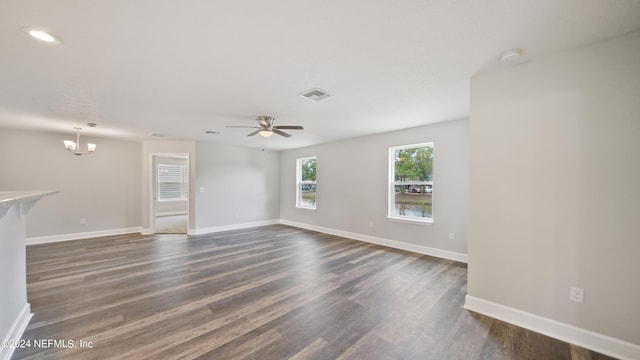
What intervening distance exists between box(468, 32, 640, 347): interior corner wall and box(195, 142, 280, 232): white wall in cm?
572

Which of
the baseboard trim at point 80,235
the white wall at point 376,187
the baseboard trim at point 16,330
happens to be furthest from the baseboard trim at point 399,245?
the baseboard trim at point 16,330

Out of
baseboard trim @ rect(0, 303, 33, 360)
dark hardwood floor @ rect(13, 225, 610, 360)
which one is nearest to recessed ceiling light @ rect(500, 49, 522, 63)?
dark hardwood floor @ rect(13, 225, 610, 360)

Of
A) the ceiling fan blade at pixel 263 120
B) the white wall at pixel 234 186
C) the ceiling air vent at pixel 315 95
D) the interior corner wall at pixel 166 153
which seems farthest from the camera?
the white wall at pixel 234 186

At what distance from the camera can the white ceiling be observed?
4.78 feet

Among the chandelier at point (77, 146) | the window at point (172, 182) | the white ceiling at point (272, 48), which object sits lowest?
the window at point (172, 182)

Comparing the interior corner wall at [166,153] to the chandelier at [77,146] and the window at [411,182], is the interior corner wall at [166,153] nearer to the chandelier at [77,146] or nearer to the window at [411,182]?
the chandelier at [77,146]

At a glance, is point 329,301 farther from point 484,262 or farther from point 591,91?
point 591,91

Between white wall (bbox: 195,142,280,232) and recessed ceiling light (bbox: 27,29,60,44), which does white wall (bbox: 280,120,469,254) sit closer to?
white wall (bbox: 195,142,280,232)

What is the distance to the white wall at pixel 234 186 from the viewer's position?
238 inches

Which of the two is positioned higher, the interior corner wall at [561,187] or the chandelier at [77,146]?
the chandelier at [77,146]

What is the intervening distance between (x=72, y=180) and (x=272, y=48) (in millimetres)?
6189

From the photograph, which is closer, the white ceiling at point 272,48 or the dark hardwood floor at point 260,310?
the white ceiling at point 272,48

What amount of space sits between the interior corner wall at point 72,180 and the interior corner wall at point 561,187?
726 centimetres

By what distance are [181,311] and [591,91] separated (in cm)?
408
